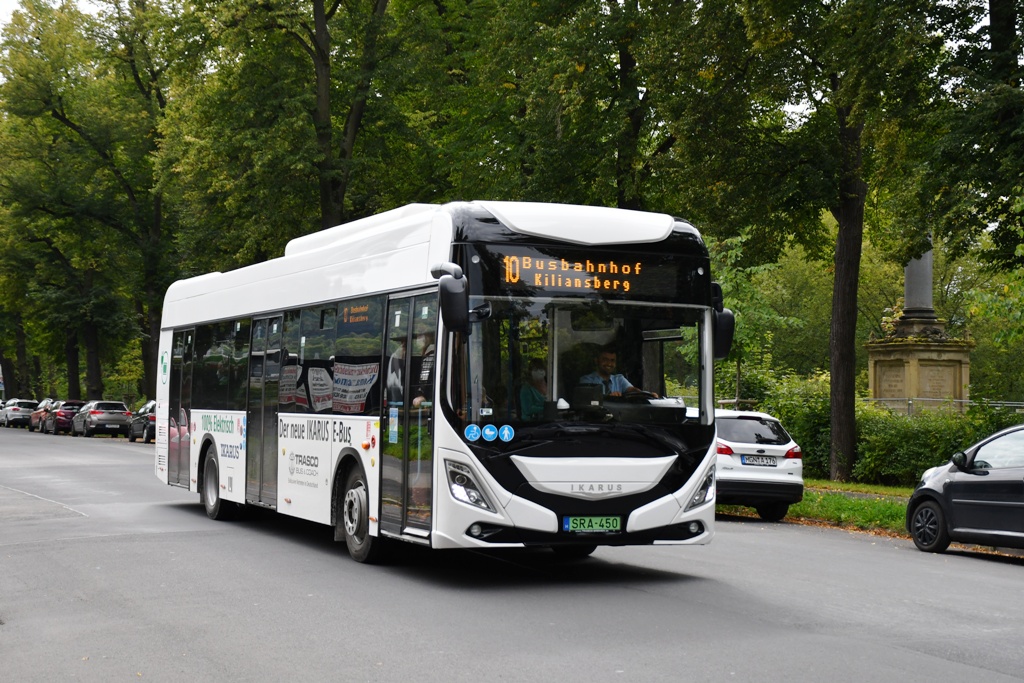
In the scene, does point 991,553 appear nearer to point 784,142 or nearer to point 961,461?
point 961,461

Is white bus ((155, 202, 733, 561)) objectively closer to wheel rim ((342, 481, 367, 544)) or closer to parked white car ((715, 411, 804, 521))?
wheel rim ((342, 481, 367, 544))

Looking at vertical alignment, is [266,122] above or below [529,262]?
above

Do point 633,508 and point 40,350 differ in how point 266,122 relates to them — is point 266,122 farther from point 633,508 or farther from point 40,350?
point 40,350

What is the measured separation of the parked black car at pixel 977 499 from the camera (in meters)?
14.3

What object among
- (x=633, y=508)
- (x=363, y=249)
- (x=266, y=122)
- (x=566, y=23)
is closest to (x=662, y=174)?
(x=566, y=23)

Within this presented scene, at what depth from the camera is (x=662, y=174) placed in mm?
28203

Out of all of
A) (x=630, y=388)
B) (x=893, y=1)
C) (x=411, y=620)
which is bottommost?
(x=411, y=620)

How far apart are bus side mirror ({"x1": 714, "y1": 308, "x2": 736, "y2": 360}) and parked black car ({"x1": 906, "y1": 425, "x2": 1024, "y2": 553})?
491 centimetres

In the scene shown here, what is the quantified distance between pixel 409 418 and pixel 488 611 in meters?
2.26

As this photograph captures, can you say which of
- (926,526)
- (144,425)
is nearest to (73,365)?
(144,425)

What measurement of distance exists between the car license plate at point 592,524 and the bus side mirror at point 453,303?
190 centimetres

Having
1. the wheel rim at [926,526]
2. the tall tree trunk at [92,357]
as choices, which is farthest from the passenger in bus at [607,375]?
the tall tree trunk at [92,357]

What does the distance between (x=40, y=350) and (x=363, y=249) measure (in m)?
66.2

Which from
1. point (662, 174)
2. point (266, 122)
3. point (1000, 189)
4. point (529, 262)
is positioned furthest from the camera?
point (266, 122)
